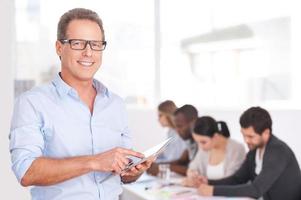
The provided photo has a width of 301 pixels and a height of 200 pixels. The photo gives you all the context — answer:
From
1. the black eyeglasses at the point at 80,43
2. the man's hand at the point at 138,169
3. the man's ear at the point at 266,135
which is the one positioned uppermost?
the black eyeglasses at the point at 80,43

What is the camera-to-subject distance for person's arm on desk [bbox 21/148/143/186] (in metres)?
1.12

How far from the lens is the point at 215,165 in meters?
3.31

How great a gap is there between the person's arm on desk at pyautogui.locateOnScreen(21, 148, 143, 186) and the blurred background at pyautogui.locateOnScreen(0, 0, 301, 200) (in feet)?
8.30

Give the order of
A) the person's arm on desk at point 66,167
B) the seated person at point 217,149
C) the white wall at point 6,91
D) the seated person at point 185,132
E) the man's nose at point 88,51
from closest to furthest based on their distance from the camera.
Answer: the person's arm on desk at point 66,167 < the man's nose at point 88,51 < the white wall at point 6,91 < the seated person at point 217,149 < the seated person at point 185,132

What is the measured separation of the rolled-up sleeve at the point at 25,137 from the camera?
114 cm

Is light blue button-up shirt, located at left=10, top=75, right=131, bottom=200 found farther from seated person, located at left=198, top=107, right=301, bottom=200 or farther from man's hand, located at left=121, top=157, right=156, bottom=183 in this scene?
seated person, located at left=198, top=107, right=301, bottom=200

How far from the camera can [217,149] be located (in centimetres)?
334

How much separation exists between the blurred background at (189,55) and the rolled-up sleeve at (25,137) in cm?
243

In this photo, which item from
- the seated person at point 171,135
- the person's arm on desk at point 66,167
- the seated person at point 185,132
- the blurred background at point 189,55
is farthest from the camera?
the blurred background at point 189,55

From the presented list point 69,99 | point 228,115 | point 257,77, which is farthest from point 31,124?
point 257,77

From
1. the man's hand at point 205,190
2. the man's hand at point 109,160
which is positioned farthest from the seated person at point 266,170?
the man's hand at point 109,160

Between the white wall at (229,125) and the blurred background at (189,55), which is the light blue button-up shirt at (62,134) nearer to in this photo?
the blurred background at (189,55)

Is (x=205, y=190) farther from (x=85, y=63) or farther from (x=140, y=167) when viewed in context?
(x=85, y=63)

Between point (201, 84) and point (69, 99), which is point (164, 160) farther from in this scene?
point (69, 99)
